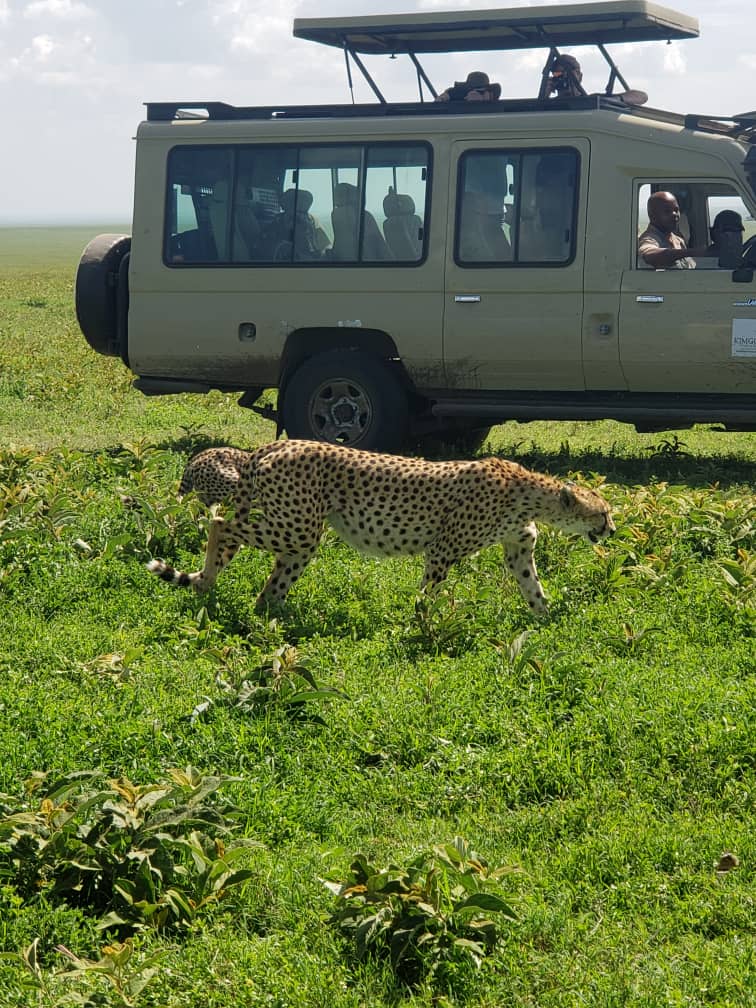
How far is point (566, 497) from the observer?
6.55 metres

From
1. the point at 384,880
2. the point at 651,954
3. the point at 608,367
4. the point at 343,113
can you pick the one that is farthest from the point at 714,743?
the point at 343,113

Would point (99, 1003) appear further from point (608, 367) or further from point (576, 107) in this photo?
point (576, 107)

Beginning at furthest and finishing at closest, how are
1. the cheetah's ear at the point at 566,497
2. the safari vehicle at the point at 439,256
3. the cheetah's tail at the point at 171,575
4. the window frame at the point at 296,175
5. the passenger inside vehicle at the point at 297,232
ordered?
the passenger inside vehicle at the point at 297,232 < the window frame at the point at 296,175 < the safari vehicle at the point at 439,256 < the cheetah's ear at the point at 566,497 < the cheetah's tail at the point at 171,575

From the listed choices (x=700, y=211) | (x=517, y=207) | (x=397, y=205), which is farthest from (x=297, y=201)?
(x=700, y=211)

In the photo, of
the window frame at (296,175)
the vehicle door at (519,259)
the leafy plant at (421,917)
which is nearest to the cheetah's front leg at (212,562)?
the leafy plant at (421,917)

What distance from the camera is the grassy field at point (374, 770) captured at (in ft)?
11.6

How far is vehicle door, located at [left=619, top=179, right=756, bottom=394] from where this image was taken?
898 cm

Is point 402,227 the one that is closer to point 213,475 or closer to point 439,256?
point 439,256

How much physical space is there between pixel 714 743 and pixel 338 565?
2.71 meters

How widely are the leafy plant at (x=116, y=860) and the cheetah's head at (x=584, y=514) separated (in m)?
3.11

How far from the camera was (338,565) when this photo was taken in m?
6.99

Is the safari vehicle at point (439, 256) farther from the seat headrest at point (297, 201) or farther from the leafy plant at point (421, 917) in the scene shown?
the leafy plant at point (421, 917)

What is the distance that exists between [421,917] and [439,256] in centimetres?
653

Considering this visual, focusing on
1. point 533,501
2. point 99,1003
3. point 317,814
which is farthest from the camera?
point 533,501
